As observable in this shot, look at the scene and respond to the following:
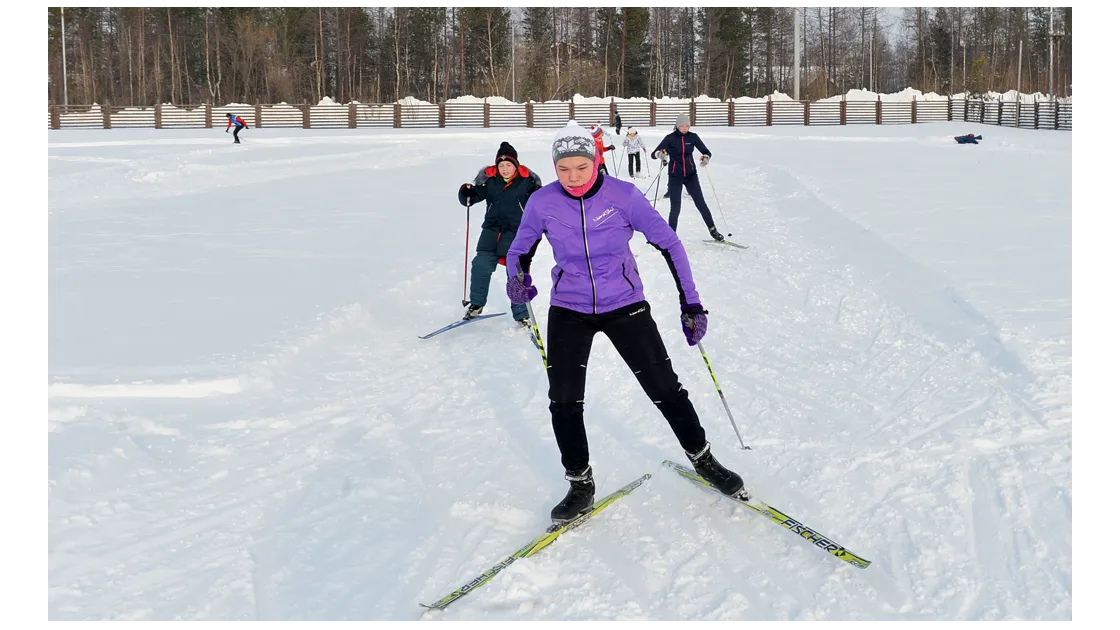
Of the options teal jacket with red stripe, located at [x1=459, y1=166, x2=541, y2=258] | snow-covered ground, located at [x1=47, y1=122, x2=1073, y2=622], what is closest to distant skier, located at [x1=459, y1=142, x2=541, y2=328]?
teal jacket with red stripe, located at [x1=459, y1=166, x2=541, y2=258]

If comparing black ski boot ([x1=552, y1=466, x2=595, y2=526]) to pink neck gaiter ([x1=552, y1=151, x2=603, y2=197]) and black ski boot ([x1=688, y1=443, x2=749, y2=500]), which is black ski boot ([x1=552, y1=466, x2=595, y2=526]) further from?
pink neck gaiter ([x1=552, y1=151, x2=603, y2=197])

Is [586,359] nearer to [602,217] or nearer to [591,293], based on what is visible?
[591,293]

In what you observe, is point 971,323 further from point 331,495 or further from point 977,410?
point 331,495

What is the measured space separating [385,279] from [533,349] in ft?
8.00

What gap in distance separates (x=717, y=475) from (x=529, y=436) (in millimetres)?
1339

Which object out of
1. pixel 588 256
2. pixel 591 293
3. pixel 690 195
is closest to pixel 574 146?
pixel 588 256

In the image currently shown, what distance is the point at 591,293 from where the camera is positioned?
3.68 m

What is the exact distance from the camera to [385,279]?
8.55 m

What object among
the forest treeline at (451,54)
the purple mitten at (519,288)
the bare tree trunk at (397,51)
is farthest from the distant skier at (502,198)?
the bare tree trunk at (397,51)

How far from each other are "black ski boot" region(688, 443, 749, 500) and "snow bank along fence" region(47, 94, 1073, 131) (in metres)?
35.7

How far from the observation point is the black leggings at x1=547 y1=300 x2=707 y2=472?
3.71 m

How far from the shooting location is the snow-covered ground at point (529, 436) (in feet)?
10.7

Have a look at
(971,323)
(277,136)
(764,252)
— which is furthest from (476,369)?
(277,136)

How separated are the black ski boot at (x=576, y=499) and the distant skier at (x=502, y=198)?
3169mm
